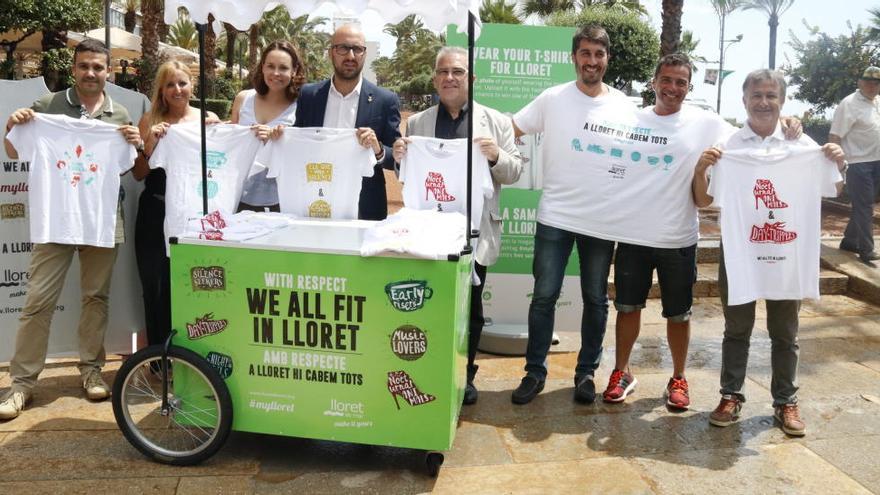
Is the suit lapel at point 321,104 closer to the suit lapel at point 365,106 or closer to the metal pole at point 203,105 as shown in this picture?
the suit lapel at point 365,106

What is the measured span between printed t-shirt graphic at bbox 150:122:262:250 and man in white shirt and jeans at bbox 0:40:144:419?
0.20m

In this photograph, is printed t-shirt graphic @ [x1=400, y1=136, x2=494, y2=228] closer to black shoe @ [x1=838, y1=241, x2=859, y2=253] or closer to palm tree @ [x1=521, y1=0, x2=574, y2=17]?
black shoe @ [x1=838, y1=241, x2=859, y2=253]

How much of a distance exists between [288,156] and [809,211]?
2823 mm

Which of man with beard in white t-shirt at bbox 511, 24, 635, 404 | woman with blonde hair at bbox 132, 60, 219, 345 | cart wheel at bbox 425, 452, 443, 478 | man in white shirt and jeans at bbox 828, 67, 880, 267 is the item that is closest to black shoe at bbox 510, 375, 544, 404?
man with beard in white t-shirt at bbox 511, 24, 635, 404

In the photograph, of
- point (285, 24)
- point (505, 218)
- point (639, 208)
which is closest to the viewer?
point (639, 208)

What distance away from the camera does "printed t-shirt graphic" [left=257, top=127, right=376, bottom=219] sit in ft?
13.5

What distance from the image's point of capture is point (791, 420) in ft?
13.5

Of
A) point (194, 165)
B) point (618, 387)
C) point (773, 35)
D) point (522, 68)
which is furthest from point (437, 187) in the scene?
point (773, 35)

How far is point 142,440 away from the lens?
3.58 m

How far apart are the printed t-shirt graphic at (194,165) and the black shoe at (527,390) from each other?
2062mm

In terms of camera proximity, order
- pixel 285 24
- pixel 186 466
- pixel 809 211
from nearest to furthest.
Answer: pixel 186 466, pixel 809 211, pixel 285 24

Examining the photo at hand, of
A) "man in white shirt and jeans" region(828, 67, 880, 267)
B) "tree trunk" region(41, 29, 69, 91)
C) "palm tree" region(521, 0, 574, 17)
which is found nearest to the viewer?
"man in white shirt and jeans" region(828, 67, 880, 267)

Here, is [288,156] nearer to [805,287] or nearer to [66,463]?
[66,463]

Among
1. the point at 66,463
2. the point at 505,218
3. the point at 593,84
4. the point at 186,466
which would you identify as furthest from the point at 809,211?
the point at 66,463
